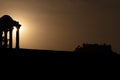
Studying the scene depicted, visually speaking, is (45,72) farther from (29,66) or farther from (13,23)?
(13,23)

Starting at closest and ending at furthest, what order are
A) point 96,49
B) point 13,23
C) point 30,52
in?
point 30,52
point 13,23
point 96,49

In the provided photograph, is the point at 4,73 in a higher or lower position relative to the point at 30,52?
lower

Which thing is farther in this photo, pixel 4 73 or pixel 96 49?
pixel 96 49

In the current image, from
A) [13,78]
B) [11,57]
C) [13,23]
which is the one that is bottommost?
[13,78]

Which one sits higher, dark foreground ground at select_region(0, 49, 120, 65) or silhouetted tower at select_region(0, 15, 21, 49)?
silhouetted tower at select_region(0, 15, 21, 49)

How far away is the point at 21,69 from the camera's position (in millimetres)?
26250

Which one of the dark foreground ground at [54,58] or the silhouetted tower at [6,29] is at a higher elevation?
the silhouetted tower at [6,29]

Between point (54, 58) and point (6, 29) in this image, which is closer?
point (54, 58)

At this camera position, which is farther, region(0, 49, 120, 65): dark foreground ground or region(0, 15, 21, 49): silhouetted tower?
region(0, 15, 21, 49): silhouetted tower

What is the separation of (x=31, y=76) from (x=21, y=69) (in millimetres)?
1112

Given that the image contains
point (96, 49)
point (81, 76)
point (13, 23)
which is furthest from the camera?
point (96, 49)

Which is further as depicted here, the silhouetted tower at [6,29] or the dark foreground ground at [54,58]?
the silhouetted tower at [6,29]

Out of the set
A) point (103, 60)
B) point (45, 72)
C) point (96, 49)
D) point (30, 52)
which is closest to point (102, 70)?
point (103, 60)

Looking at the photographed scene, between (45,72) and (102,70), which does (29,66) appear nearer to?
(45,72)
